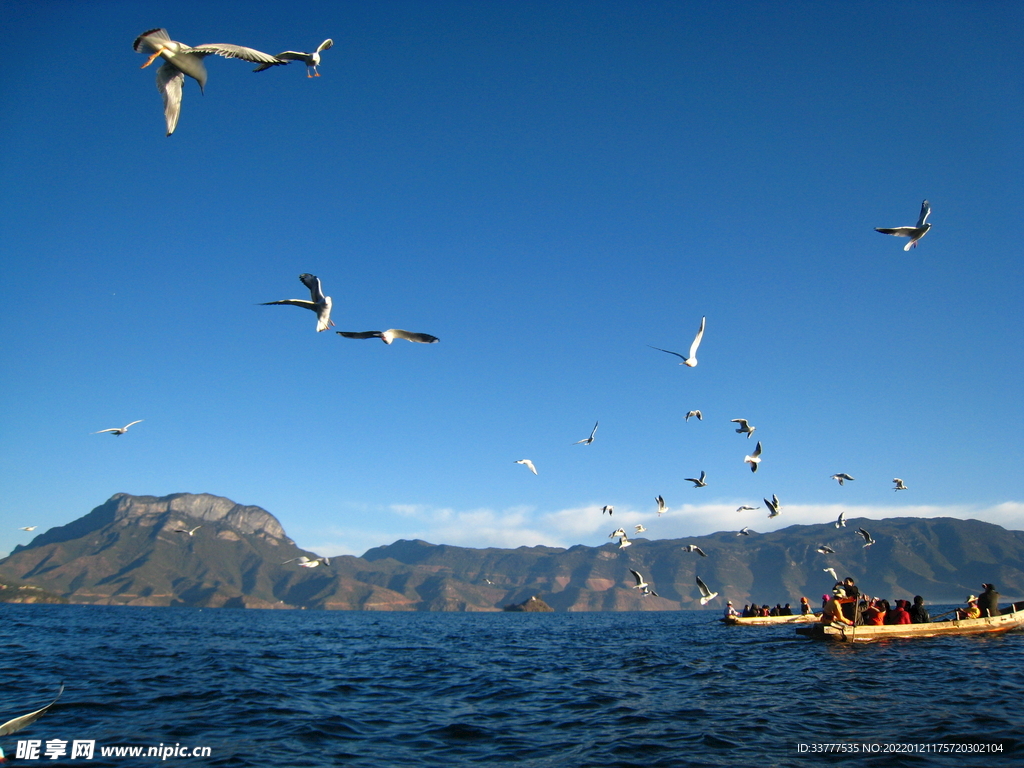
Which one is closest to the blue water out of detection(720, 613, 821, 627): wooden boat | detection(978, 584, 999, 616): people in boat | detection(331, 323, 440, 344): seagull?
detection(978, 584, 999, 616): people in boat

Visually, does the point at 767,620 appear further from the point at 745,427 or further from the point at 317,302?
the point at 317,302

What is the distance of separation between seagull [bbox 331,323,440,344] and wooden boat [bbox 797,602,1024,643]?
27281 millimetres

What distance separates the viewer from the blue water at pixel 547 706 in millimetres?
11164

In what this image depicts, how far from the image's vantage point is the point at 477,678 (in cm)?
2170

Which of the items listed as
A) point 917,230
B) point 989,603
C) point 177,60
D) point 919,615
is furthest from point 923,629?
point 177,60

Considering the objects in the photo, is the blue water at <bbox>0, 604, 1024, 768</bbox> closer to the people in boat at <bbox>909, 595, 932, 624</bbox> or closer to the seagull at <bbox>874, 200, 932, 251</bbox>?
the people in boat at <bbox>909, 595, 932, 624</bbox>

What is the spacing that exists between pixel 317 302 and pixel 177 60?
4.19 meters

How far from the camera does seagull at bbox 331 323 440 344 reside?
9.15 m

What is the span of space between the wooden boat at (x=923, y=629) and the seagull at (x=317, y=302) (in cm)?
2810

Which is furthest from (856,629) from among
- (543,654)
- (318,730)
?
(318,730)

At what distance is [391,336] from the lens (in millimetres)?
9195

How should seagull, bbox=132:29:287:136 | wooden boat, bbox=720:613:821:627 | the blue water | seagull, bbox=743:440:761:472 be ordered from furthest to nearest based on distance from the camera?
1. wooden boat, bbox=720:613:821:627
2. seagull, bbox=743:440:761:472
3. the blue water
4. seagull, bbox=132:29:287:136

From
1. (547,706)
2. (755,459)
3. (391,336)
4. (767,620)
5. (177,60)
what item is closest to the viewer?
(177,60)

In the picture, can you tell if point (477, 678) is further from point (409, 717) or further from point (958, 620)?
point (958, 620)
